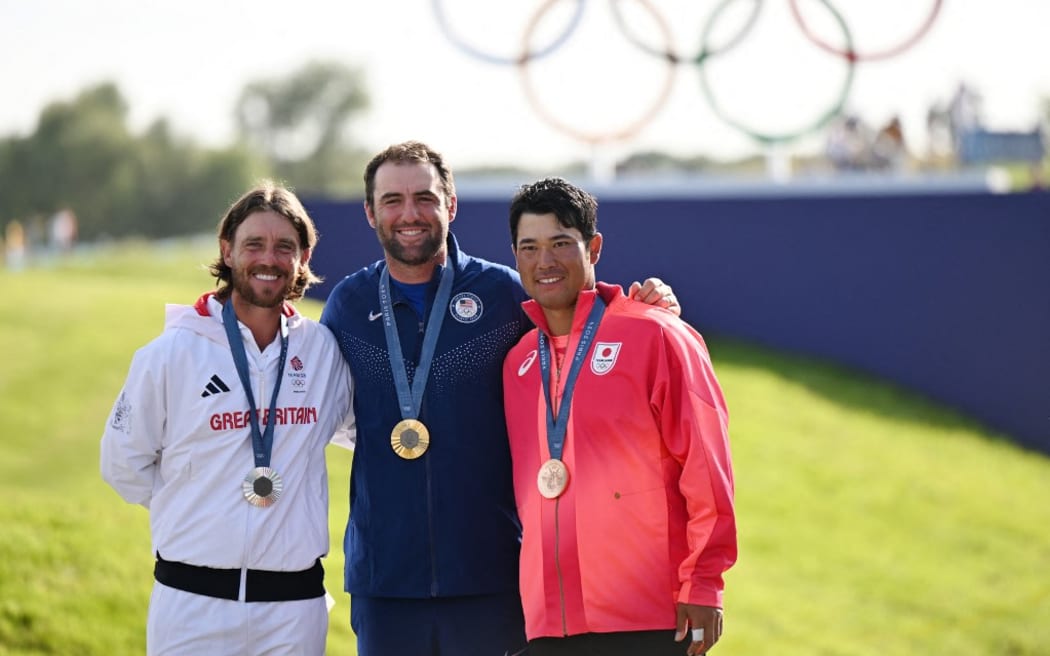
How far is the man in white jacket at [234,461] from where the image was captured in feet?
13.2

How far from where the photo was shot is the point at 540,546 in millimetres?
4008

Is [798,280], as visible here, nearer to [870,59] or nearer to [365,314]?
[870,59]

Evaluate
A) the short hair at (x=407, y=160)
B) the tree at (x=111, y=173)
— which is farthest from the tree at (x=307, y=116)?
the short hair at (x=407, y=160)

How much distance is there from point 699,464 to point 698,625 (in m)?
0.47

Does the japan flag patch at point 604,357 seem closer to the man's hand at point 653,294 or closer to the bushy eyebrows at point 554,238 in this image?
the man's hand at point 653,294

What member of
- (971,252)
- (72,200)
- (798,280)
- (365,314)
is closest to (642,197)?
(798,280)

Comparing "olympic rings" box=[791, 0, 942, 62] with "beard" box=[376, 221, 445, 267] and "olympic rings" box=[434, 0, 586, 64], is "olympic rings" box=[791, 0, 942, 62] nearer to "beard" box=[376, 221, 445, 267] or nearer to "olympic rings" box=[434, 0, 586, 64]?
"olympic rings" box=[434, 0, 586, 64]

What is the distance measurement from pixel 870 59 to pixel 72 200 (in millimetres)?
46047

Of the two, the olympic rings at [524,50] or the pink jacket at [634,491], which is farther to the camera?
the olympic rings at [524,50]

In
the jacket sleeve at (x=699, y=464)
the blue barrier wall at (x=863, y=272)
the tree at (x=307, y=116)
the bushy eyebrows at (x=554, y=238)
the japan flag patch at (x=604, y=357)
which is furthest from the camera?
the tree at (x=307, y=116)

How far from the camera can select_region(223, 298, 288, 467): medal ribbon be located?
4.05 metres

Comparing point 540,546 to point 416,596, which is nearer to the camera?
point 540,546

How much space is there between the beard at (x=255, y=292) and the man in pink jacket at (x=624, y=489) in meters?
0.84

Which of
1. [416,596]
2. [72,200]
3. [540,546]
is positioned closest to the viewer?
[540,546]
